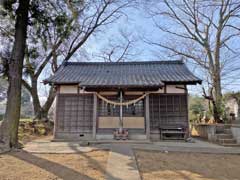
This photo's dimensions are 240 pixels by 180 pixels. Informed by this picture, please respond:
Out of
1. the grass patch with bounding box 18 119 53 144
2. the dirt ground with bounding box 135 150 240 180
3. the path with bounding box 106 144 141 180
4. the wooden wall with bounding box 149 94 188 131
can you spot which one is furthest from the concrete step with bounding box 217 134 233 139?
the grass patch with bounding box 18 119 53 144

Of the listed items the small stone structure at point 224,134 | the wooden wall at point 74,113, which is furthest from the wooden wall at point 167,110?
the wooden wall at point 74,113

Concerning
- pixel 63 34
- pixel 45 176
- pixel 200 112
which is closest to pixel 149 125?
pixel 63 34

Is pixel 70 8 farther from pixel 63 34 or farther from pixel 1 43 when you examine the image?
pixel 1 43

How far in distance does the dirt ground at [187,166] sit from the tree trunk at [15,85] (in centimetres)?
436

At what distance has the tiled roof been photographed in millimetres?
10133

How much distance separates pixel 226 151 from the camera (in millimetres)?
7656

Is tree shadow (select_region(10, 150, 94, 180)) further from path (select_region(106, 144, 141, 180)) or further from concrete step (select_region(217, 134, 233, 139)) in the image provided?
concrete step (select_region(217, 134, 233, 139))

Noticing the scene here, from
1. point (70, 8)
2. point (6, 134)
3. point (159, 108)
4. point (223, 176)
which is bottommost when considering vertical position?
point (223, 176)

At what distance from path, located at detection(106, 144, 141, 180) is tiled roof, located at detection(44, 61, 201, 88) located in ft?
12.9

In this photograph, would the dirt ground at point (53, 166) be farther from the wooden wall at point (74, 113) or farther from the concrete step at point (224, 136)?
the concrete step at point (224, 136)

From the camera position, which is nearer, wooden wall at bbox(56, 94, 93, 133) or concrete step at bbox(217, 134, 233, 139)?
concrete step at bbox(217, 134, 233, 139)

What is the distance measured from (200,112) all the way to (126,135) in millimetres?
15642

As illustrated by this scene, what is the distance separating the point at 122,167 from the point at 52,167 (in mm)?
1719

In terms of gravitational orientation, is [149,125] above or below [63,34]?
below
